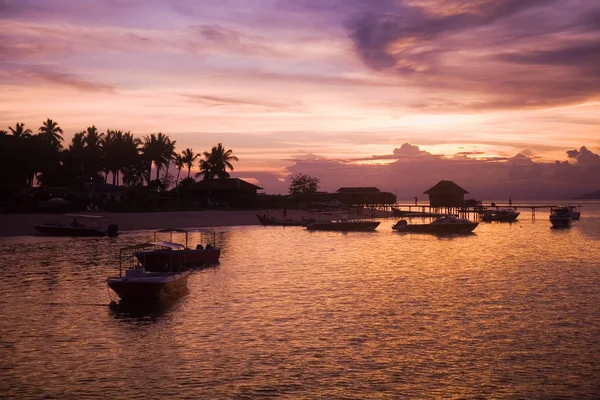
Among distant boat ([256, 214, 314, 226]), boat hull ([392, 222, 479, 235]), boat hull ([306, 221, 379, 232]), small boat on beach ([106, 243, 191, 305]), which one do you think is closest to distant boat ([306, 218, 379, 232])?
boat hull ([306, 221, 379, 232])

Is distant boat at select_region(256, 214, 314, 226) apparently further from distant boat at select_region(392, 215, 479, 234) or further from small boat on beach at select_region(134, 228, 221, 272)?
small boat on beach at select_region(134, 228, 221, 272)

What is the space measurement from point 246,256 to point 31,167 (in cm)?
6845

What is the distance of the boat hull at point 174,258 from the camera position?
3700 centimetres

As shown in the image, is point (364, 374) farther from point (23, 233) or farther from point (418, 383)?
point (23, 233)

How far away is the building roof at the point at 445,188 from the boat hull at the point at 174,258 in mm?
94901


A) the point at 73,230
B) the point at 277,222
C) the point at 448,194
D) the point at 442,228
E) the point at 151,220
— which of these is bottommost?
the point at 442,228

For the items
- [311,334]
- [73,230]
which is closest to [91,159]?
[73,230]

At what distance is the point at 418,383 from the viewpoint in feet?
57.7

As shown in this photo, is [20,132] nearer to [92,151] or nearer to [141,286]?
[92,151]

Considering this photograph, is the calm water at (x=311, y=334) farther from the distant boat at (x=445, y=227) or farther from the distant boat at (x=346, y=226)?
the distant boat at (x=346, y=226)

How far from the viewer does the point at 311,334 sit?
76.6 feet

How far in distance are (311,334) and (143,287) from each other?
948cm

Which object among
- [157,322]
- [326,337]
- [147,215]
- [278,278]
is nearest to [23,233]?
[147,215]

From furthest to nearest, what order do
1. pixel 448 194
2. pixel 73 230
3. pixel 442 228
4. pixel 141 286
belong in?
pixel 448 194, pixel 442 228, pixel 73 230, pixel 141 286
